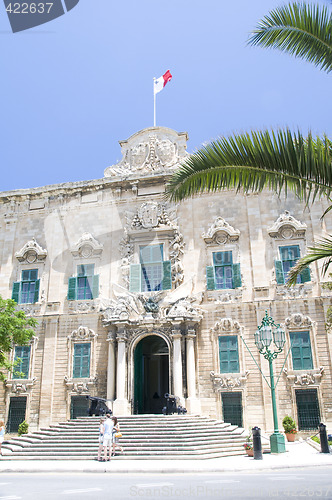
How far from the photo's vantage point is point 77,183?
994 inches

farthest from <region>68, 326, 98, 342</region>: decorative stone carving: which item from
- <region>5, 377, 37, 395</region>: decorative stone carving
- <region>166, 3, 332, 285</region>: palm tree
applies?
<region>166, 3, 332, 285</region>: palm tree

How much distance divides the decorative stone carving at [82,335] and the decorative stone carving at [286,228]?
32.2ft

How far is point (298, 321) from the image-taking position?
20.1 meters

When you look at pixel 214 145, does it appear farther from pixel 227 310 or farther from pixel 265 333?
pixel 227 310

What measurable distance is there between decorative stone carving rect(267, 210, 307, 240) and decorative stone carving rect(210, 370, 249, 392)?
653cm

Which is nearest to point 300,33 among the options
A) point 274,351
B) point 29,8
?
point 29,8

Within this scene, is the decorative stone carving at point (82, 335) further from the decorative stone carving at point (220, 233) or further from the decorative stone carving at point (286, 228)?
the decorative stone carving at point (286, 228)

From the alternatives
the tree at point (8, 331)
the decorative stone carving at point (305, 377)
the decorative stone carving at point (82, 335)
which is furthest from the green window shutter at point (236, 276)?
the tree at point (8, 331)

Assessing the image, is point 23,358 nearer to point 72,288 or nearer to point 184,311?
point 72,288

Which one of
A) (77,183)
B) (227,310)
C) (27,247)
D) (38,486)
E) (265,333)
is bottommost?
(38,486)

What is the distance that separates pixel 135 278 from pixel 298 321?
25.9ft

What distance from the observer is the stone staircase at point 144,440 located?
1492 cm

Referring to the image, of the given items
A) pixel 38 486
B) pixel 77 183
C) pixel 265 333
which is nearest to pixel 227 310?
pixel 265 333

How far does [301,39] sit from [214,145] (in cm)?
244
